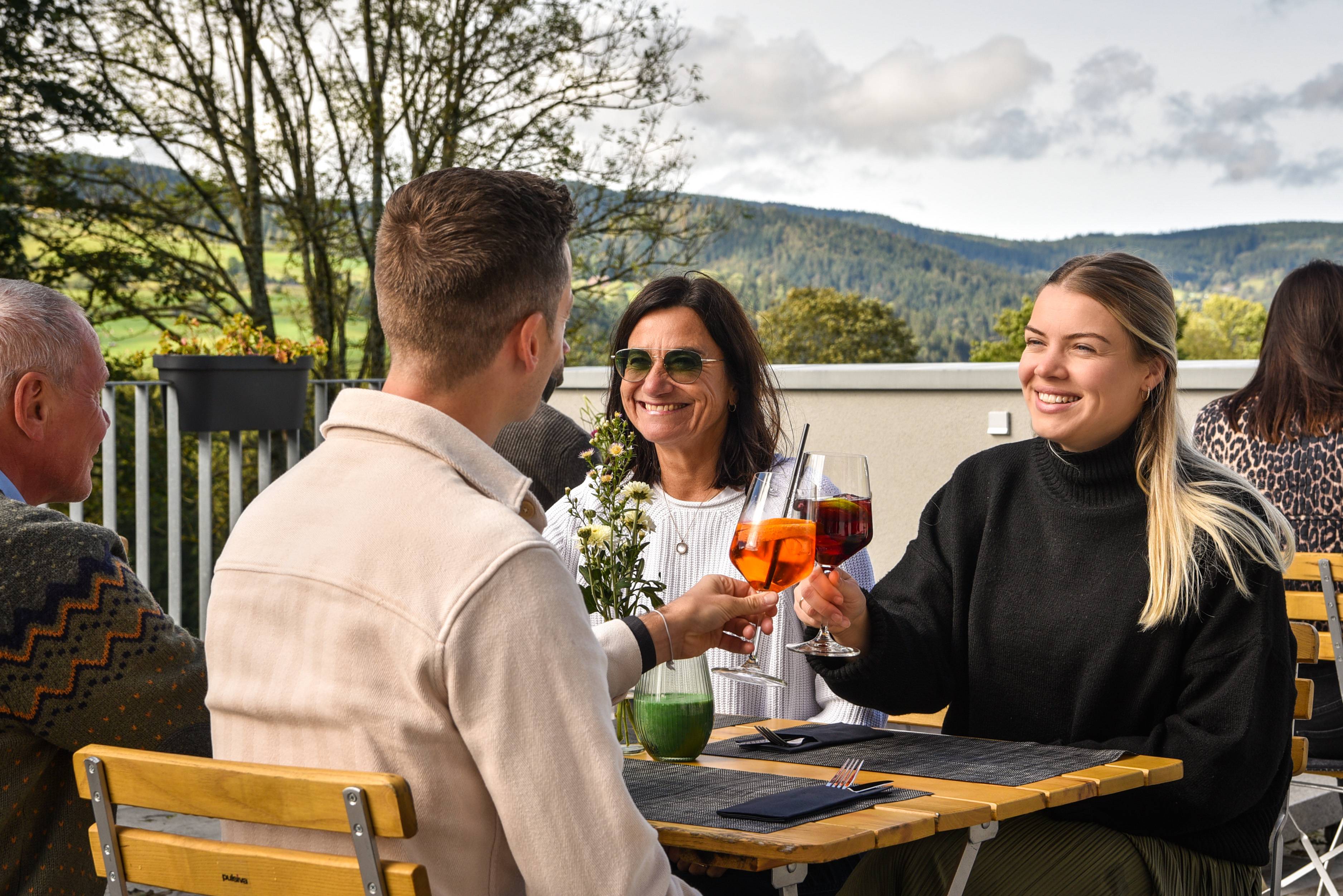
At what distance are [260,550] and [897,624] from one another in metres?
1.27

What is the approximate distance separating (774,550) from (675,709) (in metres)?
0.28

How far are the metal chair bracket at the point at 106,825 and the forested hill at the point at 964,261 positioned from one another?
14.8 m

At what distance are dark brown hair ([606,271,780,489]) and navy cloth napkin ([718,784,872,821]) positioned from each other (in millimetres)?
1265

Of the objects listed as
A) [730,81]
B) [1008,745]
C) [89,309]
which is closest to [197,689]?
[1008,745]

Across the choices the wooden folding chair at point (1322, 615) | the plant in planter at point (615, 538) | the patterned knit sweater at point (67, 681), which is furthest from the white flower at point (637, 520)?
the wooden folding chair at point (1322, 615)

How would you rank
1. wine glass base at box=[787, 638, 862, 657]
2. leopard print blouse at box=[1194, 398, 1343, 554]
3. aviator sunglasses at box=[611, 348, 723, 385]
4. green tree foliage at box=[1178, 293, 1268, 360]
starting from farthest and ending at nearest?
1. green tree foliage at box=[1178, 293, 1268, 360]
2. leopard print blouse at box=[1194, 398, 1343, 554]
3. aviator sunglasses at box=[611, 348, 723, 385]
4. wine glass base at box=[787, 638, 862, 657]

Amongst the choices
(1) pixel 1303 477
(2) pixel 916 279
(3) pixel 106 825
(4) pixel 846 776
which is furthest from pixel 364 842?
(2) pixel 916 279

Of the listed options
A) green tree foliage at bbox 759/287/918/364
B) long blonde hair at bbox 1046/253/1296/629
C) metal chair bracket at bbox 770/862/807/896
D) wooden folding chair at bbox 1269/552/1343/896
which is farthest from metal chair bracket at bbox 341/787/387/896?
green tree foliage at bbox 759/287/918/364

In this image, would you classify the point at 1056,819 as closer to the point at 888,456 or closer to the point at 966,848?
the point at 966,848

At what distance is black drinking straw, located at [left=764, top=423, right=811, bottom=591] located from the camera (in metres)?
1.70

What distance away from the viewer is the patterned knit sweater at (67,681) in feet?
5.20

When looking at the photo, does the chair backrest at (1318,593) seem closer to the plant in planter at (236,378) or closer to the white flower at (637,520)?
the white flower at (637,520)

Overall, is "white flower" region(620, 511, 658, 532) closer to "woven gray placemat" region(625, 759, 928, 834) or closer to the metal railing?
"woven gray placemat" region(625, 759, 928, 834)

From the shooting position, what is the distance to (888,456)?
6410mm
